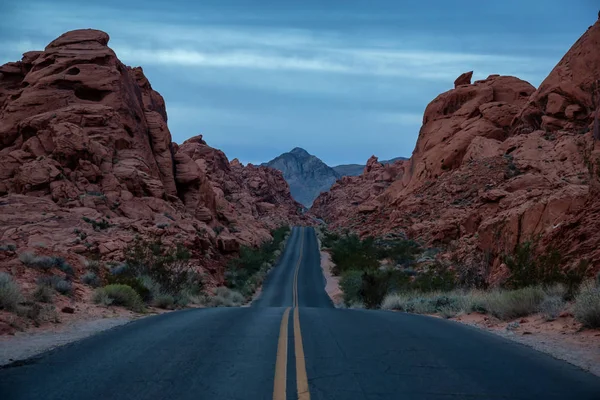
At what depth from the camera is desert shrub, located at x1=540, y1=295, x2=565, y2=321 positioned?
11.2 m

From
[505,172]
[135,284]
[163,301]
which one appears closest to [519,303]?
[163,301]

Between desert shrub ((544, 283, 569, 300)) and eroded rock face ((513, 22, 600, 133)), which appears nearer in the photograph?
desert shrub ((544, 283, 569, 300))

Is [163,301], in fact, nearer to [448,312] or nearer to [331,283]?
[448,312]

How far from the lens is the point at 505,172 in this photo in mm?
47250

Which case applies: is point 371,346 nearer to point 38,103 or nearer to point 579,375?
point 579,375

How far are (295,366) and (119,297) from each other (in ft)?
33.2

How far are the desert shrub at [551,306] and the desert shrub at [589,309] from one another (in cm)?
89

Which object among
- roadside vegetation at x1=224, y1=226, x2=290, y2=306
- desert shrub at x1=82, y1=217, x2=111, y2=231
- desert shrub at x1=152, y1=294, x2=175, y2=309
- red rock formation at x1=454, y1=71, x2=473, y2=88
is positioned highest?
red rock formation at x1=454, y1=71, x2=473, y2=88

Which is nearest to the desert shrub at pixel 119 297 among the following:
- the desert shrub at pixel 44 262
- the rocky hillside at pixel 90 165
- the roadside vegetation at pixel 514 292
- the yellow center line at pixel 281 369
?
the desert shrub at pixel 44 262

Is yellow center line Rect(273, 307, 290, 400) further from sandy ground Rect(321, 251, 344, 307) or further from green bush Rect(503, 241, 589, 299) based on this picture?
sandy ground Rect(321, 251, 344, 307)

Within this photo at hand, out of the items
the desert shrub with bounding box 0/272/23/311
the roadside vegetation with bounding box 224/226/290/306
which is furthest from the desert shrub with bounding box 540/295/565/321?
the roadside vegetation with bounding box 224/226/290/306

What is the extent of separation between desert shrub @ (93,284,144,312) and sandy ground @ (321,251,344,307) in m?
20.4

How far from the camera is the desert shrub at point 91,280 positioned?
1711 cm

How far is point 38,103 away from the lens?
40156 mm
